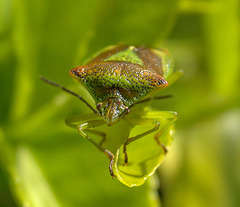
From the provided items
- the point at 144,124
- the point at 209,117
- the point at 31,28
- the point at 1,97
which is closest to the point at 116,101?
the point at 144,124

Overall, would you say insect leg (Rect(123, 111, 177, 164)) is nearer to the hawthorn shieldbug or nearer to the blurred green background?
the hawthorn shieldbug

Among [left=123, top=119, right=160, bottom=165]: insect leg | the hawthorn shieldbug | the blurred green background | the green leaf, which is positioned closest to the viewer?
the green leaf

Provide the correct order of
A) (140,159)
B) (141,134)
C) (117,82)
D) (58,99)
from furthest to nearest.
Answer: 1. (58,99)
2. (117,82)
3. (141,134)
4. (140,159)

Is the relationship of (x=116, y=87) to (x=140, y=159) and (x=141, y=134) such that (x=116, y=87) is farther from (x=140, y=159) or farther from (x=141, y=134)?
(x=140, y=159)

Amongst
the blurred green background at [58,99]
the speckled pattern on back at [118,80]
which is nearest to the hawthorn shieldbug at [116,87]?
the speckled pattern on back at [118,80]

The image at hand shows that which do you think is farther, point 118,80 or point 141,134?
point 118,80

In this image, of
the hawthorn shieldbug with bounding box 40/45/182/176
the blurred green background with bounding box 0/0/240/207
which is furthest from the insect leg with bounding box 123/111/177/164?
the blurred green background with bounding box 0/0/240/207

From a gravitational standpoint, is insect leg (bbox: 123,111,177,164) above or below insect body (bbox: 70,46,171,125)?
below

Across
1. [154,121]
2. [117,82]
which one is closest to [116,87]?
[117,82]

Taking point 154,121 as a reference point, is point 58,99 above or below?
below

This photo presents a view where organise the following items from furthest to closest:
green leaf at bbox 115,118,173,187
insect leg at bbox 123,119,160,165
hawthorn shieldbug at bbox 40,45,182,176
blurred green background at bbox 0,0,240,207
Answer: blurred green background at bbox 0,0,240,207
hawthorn shieldbug at bbox 40,45,182,176
insect leg at bbox 123,119,160,165
green leaf at bbox 115,118,173,187

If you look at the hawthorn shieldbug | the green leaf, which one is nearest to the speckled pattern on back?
the hawthorn shieldbug

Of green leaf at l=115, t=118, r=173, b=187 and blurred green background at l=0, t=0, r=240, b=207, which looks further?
blurred green background at l=0, t=0, r=240, b=207
